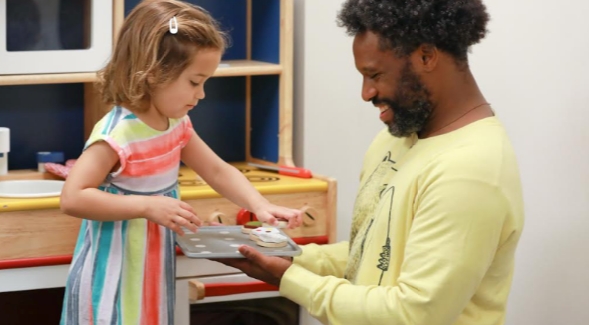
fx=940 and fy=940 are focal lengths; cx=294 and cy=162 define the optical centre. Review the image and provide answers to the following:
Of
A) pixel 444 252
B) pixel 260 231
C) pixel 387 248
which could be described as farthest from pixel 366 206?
pixel 260 231

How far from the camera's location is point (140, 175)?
171 centimetres

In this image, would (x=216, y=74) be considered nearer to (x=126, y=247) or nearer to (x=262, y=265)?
(x=126, y=247)

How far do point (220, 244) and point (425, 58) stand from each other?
Answer: 0.58m

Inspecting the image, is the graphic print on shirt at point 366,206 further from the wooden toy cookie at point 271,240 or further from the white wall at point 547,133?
the white wall at point 547,133

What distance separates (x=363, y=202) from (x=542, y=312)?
59 centimetres

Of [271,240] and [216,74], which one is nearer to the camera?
[271,240]

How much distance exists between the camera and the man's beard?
53.2 inches

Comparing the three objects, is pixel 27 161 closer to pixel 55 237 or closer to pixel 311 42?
pixel 55 237

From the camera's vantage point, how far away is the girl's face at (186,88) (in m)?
1.67

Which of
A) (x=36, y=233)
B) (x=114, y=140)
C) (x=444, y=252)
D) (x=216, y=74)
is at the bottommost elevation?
(x=36, y=233)

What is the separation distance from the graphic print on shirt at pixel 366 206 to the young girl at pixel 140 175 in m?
0.30

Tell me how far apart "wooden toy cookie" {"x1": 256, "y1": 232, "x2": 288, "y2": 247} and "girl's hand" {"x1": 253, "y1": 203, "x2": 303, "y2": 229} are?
0.05 m

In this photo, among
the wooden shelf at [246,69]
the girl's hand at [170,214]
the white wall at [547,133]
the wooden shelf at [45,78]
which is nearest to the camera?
the girl's hand at [170,214]

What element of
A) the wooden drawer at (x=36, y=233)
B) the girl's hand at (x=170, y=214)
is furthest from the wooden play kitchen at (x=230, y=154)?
the girl's hand at (x=170, y=214)
